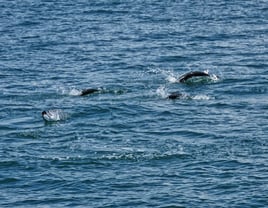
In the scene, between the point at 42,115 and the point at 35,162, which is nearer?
the point at 35,162

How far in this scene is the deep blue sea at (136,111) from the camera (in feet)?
109

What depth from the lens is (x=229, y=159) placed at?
116 feet

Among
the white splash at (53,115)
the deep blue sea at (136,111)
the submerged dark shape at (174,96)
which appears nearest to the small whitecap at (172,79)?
the deep blue sea at (136,111)

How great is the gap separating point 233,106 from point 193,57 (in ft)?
39.2

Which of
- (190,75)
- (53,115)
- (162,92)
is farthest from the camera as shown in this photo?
(190,75)

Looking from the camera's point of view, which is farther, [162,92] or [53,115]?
[162,92]

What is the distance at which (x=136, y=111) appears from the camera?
43062mm

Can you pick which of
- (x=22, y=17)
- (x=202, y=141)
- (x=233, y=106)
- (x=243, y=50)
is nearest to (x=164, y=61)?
(x=243, y=50)

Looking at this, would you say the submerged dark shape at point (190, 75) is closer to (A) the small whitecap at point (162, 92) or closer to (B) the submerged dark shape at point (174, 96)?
(A) the small whitecap at point (162, 92)

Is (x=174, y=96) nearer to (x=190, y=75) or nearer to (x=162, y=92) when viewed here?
(x=162, y=92)

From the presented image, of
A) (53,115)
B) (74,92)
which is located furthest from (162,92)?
(53,115)

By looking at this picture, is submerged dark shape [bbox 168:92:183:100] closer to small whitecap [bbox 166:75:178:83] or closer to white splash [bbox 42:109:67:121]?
small whitecap [bbox 166:75:178:83]

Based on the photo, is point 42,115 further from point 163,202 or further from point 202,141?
point 163,202

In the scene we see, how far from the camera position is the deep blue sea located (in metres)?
33.2
